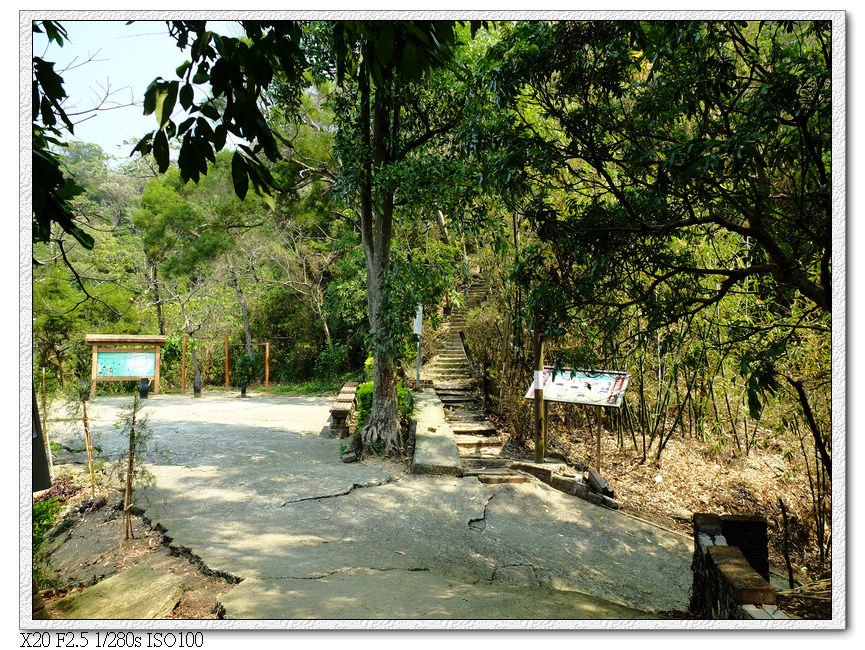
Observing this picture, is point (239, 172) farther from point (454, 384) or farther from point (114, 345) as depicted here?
point (454, 384)

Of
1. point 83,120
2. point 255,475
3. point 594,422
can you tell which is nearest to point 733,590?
point 83,120

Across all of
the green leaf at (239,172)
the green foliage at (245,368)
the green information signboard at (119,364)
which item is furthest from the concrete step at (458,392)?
the green leaf at (239,172)

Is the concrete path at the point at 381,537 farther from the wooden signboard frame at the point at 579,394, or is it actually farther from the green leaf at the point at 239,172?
the green leaf at the point at 239,172

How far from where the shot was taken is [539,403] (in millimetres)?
5113

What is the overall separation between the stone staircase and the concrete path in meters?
0.32

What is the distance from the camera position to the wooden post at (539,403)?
16.2 ft

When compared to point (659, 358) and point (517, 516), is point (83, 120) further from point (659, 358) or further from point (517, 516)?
point (659, 358)

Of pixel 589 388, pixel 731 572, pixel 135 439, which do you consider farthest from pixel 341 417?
pixel 731 572

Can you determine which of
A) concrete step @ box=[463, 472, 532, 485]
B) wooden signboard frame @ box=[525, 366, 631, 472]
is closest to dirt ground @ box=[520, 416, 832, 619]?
wooden signboard frame @ box=[525, 366, 631, 472]

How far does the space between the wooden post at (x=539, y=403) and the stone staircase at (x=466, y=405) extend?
1.04ft

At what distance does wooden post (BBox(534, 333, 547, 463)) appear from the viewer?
16.2ft

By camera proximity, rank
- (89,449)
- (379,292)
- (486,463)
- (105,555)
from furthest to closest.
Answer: (379,292) < (486,463) < (89,449) < (105,555)

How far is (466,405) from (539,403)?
9.05ft

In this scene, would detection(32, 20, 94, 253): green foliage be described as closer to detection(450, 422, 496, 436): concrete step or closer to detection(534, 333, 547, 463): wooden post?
detection(534, 333, 547, 463): wooden post
